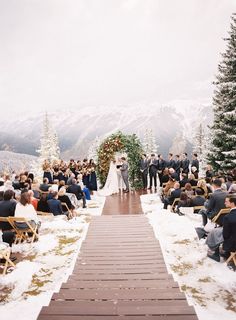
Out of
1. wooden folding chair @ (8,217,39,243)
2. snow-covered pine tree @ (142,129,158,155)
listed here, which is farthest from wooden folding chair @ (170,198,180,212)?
snow-covered pine tree @ (142,129,158,155)

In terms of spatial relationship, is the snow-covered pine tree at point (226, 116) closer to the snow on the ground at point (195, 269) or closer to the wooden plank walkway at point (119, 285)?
the snow on the ground at point (195, 269)

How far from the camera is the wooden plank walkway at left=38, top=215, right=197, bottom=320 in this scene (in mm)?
4500

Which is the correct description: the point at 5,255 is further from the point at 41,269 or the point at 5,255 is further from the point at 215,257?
the point at 215,257

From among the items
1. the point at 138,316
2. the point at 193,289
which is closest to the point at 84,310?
the point at 138,316

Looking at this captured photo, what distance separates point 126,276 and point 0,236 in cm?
336

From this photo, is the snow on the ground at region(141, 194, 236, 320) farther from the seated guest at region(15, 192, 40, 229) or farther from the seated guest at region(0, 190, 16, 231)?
the seated guest at region(0, 190, 16, 231)

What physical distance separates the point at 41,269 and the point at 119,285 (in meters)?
2.29

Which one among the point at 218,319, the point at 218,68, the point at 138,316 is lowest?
the point at 218,319

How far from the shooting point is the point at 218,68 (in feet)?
68.1

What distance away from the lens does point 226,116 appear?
19.2 m

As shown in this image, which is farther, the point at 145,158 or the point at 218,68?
the point at 218,68

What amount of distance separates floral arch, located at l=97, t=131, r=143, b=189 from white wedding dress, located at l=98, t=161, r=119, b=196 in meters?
0.71

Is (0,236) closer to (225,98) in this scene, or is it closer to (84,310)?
(84,310)

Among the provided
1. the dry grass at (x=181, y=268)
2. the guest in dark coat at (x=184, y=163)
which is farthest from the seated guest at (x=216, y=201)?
the guest in dark coat at (x=184, y=163)
